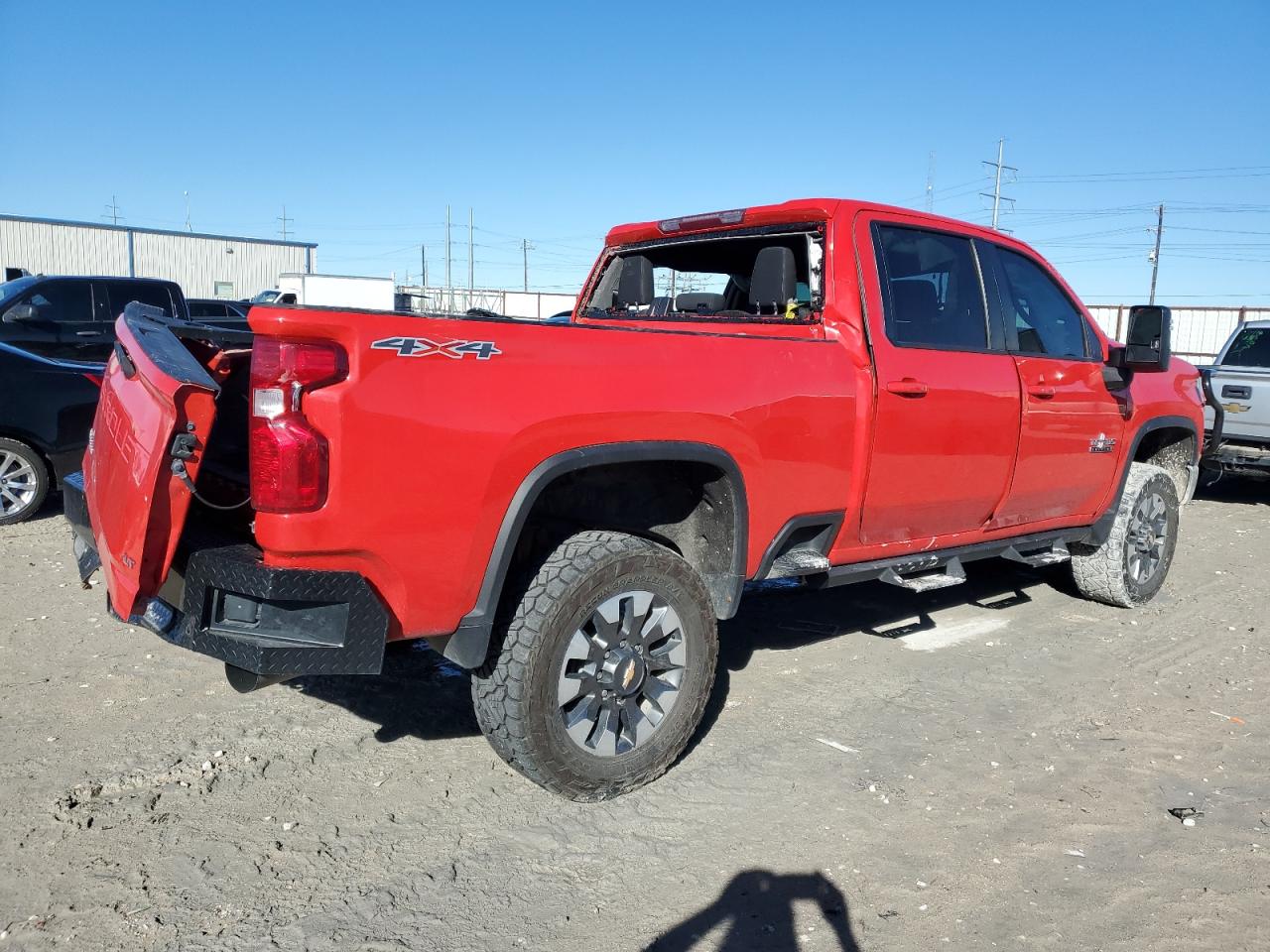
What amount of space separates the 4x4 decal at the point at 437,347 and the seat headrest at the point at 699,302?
2164 millimetres

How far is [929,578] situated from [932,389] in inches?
36.2

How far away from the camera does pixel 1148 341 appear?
16.5 ft

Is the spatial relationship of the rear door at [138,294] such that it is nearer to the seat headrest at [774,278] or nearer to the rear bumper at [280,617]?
the seat headrest at [774,278]

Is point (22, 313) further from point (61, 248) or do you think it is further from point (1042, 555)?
point (61, 248)

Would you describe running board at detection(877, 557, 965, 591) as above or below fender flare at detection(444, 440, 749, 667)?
below

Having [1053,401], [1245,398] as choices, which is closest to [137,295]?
[1053,401]

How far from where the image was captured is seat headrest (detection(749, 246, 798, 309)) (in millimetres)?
4027

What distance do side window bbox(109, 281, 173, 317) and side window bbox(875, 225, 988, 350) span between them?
8310mm

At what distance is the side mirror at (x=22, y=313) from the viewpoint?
8.84 metres

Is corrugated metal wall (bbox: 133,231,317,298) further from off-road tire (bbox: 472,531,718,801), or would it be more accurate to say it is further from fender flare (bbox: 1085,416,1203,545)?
off-road tire (bbox: 472,531,718,801)

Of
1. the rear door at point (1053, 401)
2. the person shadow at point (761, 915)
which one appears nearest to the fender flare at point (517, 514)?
the person shadow at point (761, 915)

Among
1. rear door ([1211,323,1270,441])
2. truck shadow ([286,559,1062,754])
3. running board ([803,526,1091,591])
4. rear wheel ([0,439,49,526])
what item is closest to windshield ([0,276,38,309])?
rear wheel ([0,439,49,526])

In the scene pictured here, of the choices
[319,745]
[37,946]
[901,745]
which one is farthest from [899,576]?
[37,946]

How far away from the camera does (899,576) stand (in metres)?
4.35
